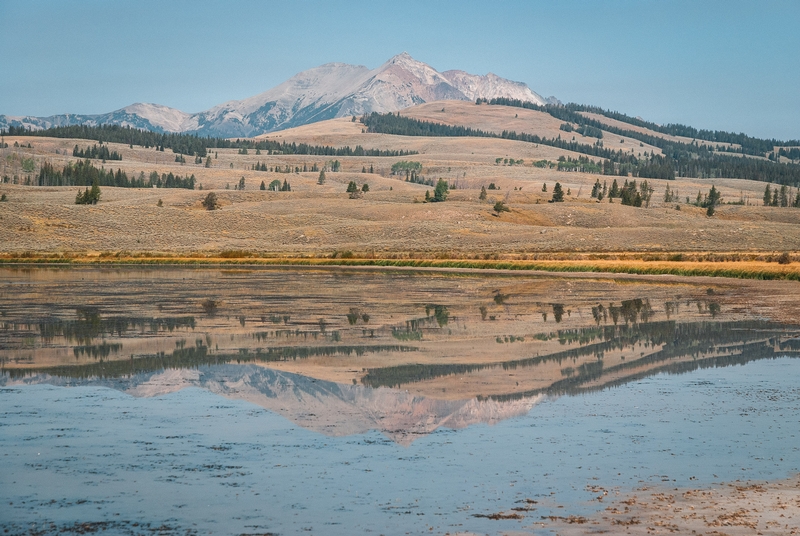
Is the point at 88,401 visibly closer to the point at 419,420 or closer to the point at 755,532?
the point at 419,420

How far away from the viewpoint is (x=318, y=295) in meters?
50.1

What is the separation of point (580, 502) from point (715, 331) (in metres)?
21.8

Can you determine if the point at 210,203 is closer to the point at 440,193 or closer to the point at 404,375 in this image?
the point at 440,193

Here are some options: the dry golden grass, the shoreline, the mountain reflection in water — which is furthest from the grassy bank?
the shoreline

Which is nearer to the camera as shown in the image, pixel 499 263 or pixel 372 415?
pixel 372 415

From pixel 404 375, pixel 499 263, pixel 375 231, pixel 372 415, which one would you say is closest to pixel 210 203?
pixel 375 231

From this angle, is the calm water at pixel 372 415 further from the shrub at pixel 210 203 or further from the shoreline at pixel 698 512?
the shrub at pixel 210 203

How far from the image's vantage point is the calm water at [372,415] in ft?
43.9

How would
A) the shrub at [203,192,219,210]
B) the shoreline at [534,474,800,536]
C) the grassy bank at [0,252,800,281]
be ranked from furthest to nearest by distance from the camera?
the shrub at [203,192,219,210] → the grassy bank at [0,252,800,281] → the shoreline at [534,474,800,536]

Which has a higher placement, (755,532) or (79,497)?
(755,532)

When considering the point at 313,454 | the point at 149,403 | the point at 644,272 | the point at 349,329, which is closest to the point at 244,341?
the point at 349,329

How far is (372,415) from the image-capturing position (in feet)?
63.5

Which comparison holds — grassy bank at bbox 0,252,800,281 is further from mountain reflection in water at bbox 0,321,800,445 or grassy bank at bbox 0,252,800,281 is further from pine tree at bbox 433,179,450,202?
pine tree at bbox 433,179,450,202

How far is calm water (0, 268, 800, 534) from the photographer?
13.4 meters
